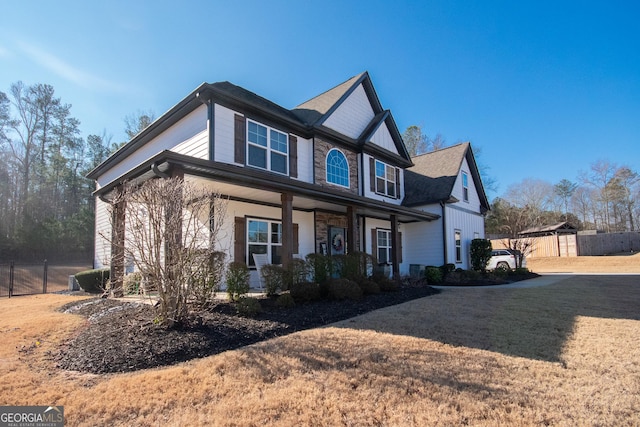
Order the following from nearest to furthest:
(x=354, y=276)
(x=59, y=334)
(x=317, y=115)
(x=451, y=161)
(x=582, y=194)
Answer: (x=59, y=334) < (x=354, y=276) < (x=317, y=115) < (x=451, y=161) < (x=582, y=194)

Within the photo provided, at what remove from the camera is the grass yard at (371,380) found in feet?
9.29

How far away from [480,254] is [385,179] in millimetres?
6068

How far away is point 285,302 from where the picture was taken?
6.84 m

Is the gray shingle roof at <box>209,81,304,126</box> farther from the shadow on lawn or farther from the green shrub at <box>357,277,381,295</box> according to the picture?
the shadow on lawn

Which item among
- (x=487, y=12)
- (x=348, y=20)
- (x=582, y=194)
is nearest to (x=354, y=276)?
(x=348, y=20)

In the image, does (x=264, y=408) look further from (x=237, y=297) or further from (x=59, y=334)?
(x=59, y=334)

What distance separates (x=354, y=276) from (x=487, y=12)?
10176 mm

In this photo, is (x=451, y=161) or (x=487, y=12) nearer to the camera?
(x=487, y=12)

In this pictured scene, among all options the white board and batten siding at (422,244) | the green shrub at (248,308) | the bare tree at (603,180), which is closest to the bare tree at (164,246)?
the green shrub at (248,308)

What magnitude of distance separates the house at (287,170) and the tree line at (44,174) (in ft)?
48.2

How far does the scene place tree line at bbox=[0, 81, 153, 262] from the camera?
26250 millimetres

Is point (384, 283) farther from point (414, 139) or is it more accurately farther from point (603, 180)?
point (603, 180)

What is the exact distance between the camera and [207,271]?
18.7ft

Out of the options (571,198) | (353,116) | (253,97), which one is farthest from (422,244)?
(571,198)
